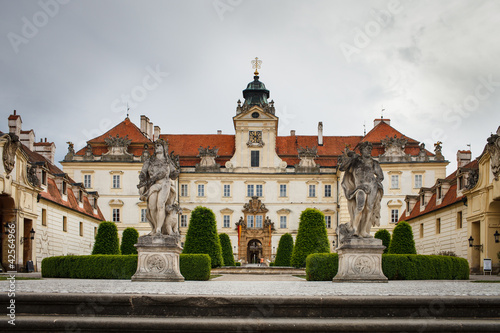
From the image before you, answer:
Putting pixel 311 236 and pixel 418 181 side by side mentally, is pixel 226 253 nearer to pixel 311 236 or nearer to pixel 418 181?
pixel 311 236

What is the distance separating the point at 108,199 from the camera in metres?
53.7

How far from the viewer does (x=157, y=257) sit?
12664 mm

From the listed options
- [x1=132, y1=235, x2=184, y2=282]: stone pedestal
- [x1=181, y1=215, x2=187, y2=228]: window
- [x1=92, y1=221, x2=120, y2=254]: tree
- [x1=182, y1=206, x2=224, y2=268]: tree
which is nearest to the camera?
[x1=132, y1=235, x2=184, y2=282]: stone pedestal

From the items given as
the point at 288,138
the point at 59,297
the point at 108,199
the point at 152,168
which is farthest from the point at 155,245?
the point at 288,138

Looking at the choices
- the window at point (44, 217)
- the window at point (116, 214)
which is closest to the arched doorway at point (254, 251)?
the window at point (116, 214)

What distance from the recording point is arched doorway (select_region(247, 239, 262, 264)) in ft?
180

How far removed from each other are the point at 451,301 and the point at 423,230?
1196 inches

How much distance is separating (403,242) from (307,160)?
34.8 m

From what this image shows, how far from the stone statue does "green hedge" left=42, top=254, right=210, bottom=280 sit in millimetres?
4647

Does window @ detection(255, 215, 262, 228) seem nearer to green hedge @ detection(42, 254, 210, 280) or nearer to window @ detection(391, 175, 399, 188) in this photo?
window @ detection(391, 175, 399, 188)

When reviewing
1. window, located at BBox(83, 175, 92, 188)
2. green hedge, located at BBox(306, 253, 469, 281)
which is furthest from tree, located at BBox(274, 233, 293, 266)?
window, located at BBox(83, 175, 92, 188)

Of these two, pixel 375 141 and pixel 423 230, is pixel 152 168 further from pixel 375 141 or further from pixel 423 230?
pixel 375 141

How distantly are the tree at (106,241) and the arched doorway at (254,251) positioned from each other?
32412mm

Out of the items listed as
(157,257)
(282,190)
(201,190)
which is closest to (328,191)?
(282,190)
